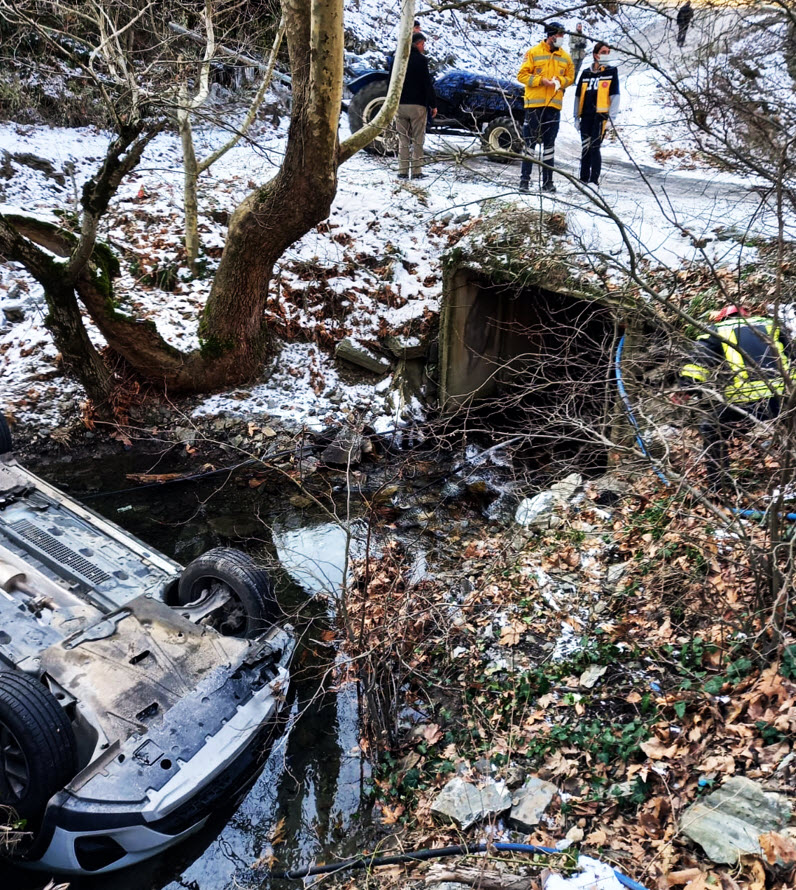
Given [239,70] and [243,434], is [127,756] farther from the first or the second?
[239,70]

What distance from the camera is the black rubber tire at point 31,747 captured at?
13.8 ft

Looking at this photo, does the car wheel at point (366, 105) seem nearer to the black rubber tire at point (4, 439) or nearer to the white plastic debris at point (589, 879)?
A: the black rubber tire at point (4, 439)

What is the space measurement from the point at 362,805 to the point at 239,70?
14.7 metres

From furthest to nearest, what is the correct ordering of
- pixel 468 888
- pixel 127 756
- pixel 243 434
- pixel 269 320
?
pixel 269 320, pixel 243 434, pixel 127 756, pixel 468 888

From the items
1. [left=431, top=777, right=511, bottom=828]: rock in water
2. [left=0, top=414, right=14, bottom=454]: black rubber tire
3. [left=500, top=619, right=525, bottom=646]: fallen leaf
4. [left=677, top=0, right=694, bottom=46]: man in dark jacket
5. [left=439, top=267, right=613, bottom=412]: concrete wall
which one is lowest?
[left=431, top=777, right=511, bottom=828]: rock in water

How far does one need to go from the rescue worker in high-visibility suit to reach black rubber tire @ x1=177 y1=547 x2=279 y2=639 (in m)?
3.54

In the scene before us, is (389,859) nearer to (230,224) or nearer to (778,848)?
(778,848)

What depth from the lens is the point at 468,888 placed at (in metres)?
3.83

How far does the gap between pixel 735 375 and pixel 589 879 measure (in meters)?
3.09

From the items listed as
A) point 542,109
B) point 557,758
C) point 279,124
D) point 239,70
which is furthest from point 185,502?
point 239,70

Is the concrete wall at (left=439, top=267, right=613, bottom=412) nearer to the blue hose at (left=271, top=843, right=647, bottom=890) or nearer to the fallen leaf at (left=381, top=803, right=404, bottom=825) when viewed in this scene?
the fallen leaf at (left=381, top=803, right=404, bottom=825)

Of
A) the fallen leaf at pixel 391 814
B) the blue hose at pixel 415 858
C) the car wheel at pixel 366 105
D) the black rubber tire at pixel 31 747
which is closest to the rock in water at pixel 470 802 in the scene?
the blue hose at pixel 415 858

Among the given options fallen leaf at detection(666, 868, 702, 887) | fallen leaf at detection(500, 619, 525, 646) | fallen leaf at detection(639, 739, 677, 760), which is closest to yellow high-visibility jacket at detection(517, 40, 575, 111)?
fallen leaf at detection(500, 619, 525, 646)

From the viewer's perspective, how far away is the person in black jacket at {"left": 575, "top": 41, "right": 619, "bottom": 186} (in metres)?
10.1
